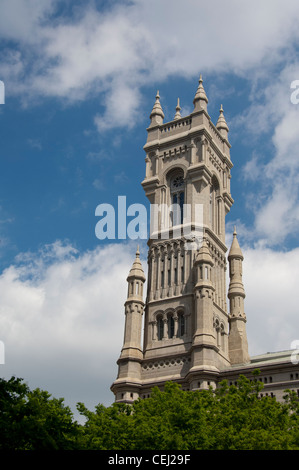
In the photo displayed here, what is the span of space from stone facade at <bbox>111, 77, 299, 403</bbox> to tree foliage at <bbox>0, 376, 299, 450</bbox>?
660 inches

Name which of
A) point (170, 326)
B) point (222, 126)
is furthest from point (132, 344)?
point (222, 126)

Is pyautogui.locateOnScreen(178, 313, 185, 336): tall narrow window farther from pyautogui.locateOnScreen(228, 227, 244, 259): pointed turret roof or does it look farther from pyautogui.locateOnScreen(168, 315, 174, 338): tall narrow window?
pyautogui.locateOnScreen(228, 227, 244, 259): pointed turret roof

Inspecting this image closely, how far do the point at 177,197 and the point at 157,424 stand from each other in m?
39.9

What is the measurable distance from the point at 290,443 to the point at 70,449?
11.2 meters

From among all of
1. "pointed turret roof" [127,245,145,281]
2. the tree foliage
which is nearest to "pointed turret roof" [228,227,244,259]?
"pointed turret roof" [127,245,145,281]

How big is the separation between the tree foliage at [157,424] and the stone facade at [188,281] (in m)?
16.8

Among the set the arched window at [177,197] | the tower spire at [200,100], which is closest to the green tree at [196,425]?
the arched window at [177,197]

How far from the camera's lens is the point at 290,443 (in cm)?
3312

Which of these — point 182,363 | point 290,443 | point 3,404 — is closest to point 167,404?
point 290,443

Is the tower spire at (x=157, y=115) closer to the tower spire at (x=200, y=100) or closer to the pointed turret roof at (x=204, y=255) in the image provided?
the tower spire at (x=200, y=100)

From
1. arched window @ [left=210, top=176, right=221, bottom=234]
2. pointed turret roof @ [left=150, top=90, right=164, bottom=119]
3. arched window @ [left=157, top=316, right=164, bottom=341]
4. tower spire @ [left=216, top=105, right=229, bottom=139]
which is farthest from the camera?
tower spire @ [left=216, top=105, right=229, bottom=139]

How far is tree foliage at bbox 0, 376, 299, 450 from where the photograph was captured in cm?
3244
